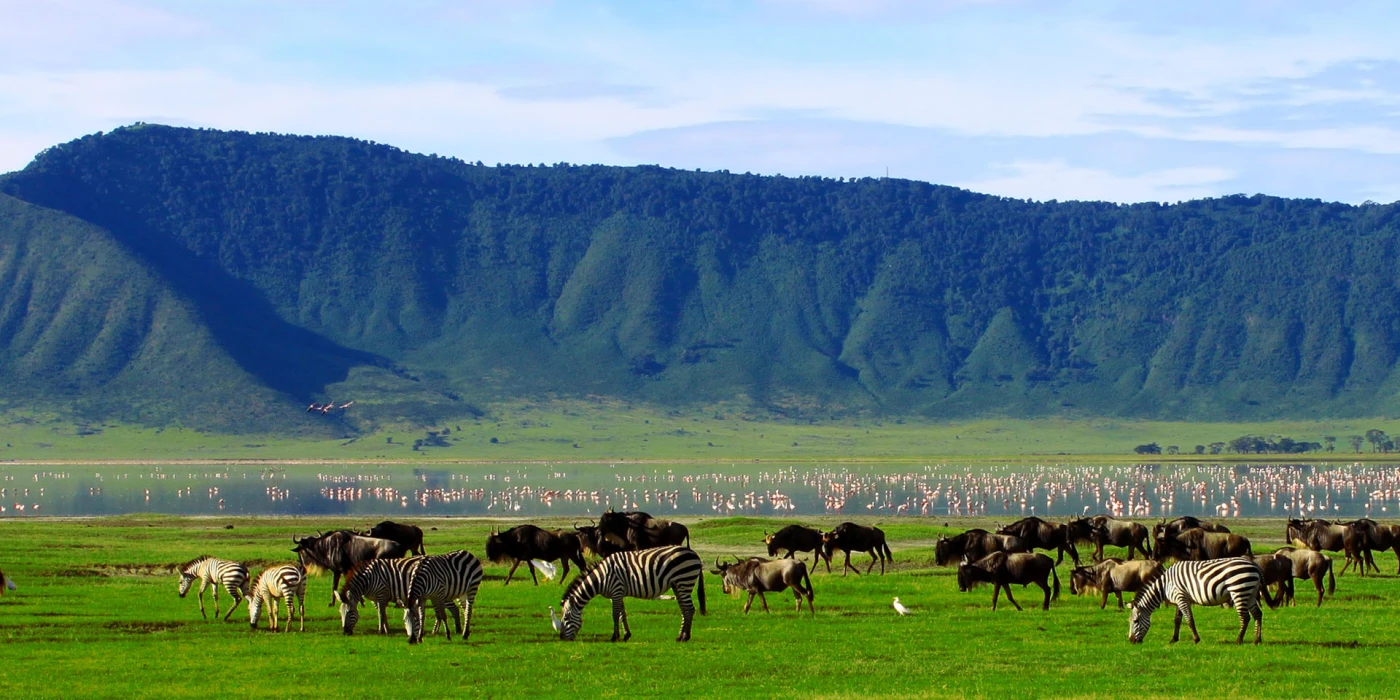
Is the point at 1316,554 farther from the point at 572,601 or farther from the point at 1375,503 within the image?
the point at 1375,503

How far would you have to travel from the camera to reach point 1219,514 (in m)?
77.6

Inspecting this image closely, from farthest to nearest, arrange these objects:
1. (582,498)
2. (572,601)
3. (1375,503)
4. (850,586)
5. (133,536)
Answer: (582,498)
(1375,503)
(133,536)
(850,586)
(572,601)

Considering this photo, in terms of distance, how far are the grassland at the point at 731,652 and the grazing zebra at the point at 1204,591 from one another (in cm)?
41

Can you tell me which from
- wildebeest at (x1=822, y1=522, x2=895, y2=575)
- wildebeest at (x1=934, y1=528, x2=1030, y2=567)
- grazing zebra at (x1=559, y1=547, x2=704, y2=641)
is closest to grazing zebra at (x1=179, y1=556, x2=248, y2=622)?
grazing zebra at (x1=559, y1=547, x2=704, y2=641)

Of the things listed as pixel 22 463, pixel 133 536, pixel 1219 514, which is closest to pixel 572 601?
pixel 133 536

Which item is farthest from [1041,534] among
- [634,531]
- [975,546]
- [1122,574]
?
[634,531]

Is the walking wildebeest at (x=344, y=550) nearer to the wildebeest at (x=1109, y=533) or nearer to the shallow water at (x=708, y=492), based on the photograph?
the wildebeest at (x=1109, y=533)

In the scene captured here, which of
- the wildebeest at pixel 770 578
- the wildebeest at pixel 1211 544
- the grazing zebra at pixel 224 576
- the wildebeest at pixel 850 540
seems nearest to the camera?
the grazing zebra at pixel 224 576

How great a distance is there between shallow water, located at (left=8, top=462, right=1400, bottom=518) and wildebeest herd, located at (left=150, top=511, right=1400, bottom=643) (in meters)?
40.4

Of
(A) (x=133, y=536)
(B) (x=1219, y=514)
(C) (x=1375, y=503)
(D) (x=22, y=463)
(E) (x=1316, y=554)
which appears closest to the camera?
(E) (x=1316, y=554)

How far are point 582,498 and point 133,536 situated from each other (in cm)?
3965

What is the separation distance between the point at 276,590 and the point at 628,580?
18.8 feet

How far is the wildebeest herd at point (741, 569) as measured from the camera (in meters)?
25.2

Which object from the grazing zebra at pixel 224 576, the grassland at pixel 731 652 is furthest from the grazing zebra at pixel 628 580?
the grazing zebra at pixel 224 576
